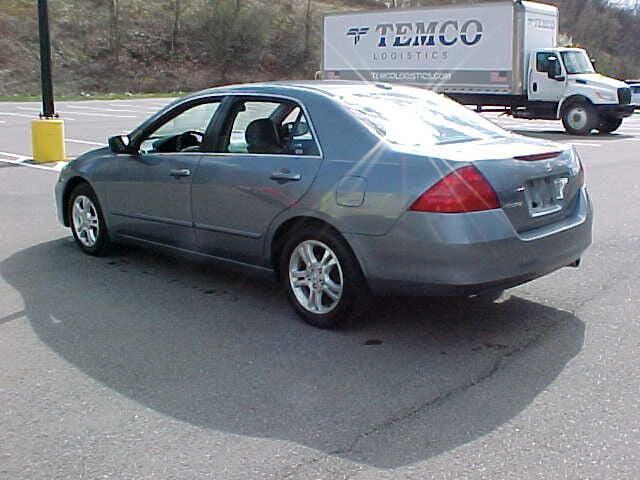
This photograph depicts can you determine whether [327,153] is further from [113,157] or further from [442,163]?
[113,157]

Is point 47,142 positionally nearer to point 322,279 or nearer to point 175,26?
point 322,279

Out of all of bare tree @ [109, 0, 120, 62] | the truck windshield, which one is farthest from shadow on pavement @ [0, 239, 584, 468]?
bare tree @ [109, 0, 120, 62]

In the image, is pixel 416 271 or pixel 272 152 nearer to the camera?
pixel 416 271

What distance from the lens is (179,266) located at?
278 inches

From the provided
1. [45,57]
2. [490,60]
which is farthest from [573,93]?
[45,57]

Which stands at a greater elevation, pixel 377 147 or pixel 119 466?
pixel 377 147

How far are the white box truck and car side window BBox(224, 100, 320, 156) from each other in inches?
721

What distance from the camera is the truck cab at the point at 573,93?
22.6 metres

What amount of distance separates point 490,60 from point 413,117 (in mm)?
20698

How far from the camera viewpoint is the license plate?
5.16 meters

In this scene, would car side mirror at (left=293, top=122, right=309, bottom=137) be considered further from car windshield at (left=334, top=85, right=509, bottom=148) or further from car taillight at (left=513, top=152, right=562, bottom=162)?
car taillight at (left=513, top=152, right=562, bottom=162)

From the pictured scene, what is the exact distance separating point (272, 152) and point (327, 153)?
22.3 inches

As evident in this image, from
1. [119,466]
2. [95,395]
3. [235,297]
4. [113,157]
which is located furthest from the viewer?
[113,157]

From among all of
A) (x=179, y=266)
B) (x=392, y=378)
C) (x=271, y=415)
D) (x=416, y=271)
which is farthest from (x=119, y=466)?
(x=179, y=266)
